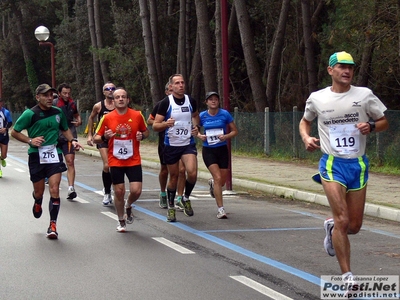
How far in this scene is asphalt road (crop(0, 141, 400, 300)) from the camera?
721 centimetres

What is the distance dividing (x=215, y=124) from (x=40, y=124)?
2.90 m

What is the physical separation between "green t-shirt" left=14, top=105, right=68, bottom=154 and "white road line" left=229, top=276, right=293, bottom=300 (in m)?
3.79

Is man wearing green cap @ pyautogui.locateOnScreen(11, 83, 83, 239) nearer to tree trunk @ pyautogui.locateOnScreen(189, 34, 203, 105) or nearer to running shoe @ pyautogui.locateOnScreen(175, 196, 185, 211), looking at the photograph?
running shoe @ pyautogui.locateOnScreen(175, 196, 185, 211)

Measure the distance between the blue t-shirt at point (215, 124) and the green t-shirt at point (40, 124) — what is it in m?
2.58

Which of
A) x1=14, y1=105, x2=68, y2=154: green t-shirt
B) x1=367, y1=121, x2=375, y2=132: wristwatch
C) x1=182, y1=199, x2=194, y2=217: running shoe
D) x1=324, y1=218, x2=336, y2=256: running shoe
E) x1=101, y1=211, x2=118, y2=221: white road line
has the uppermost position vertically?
x1=367, y1=121, x2=375, y2=132: wristwatch

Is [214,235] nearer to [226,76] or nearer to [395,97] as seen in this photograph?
[226,76]

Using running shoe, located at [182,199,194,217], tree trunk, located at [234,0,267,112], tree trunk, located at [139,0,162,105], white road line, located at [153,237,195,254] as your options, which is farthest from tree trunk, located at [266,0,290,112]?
white road line, located at [153,237,195,254]

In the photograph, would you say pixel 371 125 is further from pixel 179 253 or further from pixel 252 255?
pixel 179 253

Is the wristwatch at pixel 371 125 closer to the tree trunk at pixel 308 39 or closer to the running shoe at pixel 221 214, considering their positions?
the running shoe at pixel 221 214

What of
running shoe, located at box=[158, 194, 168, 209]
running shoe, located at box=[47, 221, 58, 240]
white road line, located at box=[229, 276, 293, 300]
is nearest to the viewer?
white road line, located at box=[229, 276, 293, 300]

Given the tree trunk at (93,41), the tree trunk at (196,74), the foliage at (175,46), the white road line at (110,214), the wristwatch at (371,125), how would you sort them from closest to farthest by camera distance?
the wristwatch at (371,125)
the white road line at (110,214)
the foliage at (175,46)
the tree trunk at (196,74)
the tree trunk at (93,41)

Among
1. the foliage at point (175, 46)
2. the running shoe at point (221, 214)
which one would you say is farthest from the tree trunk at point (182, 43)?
the running shoe at point (221, 214)

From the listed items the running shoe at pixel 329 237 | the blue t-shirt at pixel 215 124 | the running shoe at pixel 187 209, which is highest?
the blue t-shirt at pixel 215 124

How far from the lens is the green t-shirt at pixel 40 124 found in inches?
407
